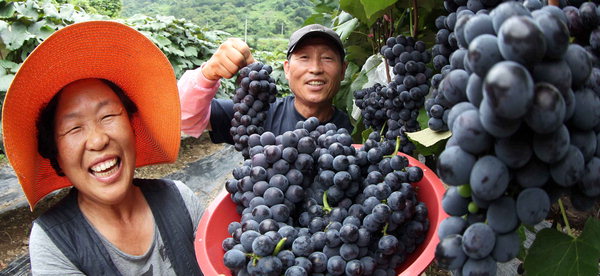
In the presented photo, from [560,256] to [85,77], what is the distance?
1.37m

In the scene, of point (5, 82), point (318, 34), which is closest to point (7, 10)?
point (5, 82)

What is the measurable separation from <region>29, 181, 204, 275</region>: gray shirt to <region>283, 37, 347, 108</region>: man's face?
66 cm

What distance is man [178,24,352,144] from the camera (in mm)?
1656

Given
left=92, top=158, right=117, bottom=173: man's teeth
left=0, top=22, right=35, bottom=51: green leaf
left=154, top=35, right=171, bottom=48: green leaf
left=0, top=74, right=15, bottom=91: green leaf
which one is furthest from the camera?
left=154, top=35, right=171, bottom=48: green leaf

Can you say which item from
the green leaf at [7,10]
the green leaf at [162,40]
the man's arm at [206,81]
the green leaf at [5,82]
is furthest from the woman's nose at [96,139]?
the green leaf at [162,40]

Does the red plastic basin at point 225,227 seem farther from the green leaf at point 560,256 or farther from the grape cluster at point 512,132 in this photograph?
the grape cluster at point 512,132

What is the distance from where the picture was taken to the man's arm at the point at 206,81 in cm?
153

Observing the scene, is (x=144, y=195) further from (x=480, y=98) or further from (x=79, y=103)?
(x=480, y=98)

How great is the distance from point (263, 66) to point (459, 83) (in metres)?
1.06

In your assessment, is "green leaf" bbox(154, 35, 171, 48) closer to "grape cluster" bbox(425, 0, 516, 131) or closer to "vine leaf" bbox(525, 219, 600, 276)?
"grape cluster" bbox(425, 0, 516, 131)

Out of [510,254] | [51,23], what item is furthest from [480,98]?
[51,23]

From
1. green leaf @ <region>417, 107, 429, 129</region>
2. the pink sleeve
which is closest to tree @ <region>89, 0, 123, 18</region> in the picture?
the pink sleeve

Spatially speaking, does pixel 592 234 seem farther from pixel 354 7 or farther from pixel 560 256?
pixel 354 7

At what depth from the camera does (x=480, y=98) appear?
16.0 inches
